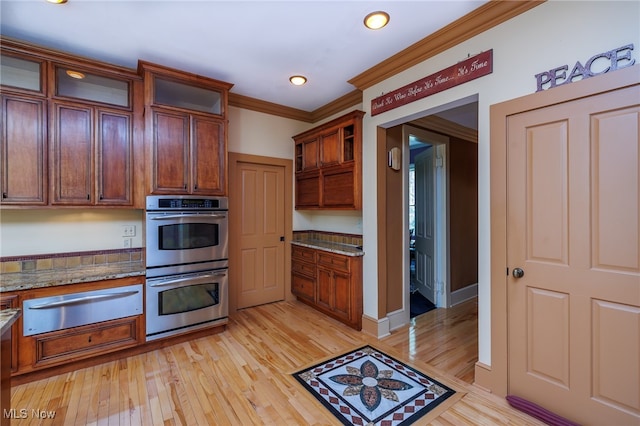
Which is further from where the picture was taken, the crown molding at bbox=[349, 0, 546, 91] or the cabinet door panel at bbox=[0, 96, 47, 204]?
the cabinet door panel at bbox=[0, 96, 47, 204]

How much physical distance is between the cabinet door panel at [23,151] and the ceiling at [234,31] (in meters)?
0.61

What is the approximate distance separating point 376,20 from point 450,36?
629 millimetres

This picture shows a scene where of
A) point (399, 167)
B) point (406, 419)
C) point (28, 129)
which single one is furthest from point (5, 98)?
point (406, 419)

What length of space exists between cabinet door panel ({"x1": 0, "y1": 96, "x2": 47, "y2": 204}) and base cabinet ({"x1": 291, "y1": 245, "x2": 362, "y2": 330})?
8.99 feet

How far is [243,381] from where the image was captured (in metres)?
2.26

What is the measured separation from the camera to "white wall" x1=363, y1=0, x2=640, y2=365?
1.60 metres

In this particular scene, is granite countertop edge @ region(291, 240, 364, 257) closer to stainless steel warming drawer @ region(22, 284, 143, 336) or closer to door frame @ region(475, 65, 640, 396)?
door frame @ region(475, 65, 640, 396)

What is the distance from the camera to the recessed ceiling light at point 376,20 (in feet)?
6.86

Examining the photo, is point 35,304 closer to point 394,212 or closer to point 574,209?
point 394,212

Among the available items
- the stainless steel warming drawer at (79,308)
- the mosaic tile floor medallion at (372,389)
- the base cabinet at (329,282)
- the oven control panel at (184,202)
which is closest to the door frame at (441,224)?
the base cabinet at (329,282)

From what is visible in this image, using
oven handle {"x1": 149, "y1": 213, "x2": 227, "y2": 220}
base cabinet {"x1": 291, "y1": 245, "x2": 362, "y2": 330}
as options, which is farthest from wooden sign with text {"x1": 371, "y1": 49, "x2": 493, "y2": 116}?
oven handle {"x1": 149, "y1": 213, "x2": 227, "y2": 220}

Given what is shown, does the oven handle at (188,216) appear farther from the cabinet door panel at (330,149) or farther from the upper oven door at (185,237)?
the cabinet door panel at (330,149)

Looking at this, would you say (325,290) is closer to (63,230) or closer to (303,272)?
(303,272)

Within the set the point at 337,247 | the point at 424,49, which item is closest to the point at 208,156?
the point at 337,247
